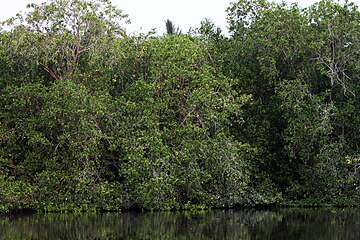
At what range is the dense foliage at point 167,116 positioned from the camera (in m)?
20.0

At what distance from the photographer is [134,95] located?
21.5 meters

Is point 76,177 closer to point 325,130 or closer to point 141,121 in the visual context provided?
point 141,121

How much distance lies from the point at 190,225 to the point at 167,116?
6820 mm

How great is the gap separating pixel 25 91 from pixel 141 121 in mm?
4192

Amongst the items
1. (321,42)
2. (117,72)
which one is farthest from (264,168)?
(117,72)

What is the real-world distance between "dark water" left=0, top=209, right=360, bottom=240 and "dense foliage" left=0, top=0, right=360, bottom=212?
1215mm

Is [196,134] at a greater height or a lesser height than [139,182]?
greater

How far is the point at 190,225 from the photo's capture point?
16.2 meters

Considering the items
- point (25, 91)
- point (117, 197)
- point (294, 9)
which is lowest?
point (117, 197)

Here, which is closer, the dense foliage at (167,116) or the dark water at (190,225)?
the dark water at (190,225)

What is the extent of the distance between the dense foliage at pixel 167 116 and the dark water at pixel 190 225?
3.99 ft

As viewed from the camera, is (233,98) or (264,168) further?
(264,168)

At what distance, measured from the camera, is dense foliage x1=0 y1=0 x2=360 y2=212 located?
2003 cm

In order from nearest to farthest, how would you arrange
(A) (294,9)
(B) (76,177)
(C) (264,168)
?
(B) (76,177) → (A) (294,9) → (C) (264,168)
